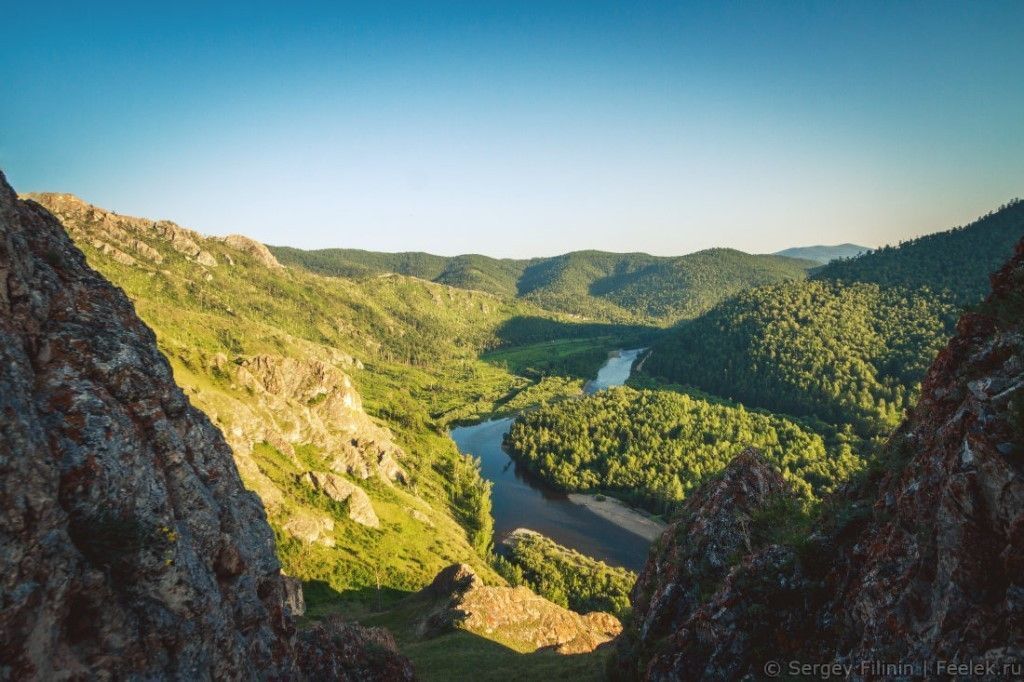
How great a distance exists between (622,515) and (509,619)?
72.0 meters

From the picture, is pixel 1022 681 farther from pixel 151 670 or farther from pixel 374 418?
pixel 374 418

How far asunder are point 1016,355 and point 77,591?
79.3ft

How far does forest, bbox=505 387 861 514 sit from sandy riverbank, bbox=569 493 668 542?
12.3ft

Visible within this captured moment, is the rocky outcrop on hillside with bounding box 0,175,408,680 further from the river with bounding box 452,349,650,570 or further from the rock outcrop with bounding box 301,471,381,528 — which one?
the river with bounding box 452,349,650,570

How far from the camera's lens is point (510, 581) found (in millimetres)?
91500

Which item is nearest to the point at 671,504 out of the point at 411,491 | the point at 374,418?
the point at 411,491

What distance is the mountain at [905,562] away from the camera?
33.5 feet

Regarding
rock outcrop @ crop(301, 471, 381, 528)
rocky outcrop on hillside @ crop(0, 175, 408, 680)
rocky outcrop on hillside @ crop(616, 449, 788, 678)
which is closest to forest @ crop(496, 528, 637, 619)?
rock outcrop @ crop(301, 471, 381, 528)

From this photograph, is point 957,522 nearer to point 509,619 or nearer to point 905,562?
Result: point 905,562

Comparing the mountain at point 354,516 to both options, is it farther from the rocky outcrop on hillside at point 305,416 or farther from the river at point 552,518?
the river at point 552,518

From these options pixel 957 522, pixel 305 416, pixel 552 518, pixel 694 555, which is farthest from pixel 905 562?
pixel 305 416

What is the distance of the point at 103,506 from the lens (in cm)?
1462

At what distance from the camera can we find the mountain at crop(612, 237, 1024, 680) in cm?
1020

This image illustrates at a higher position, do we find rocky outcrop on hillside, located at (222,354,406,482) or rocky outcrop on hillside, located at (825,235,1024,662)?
rocky outcrop on hillside, located at (825,235,1024,662)
